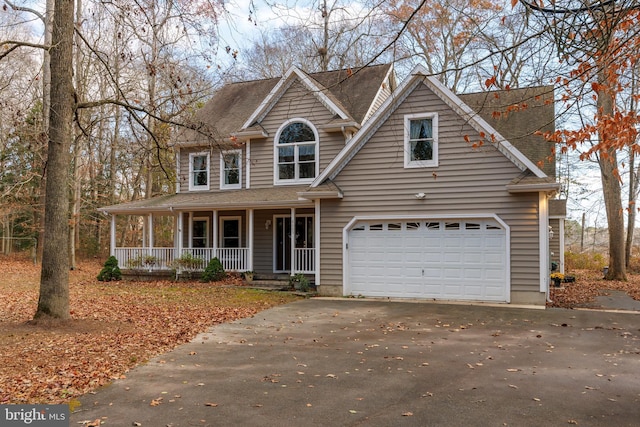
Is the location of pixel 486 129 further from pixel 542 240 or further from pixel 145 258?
pixel 145 258

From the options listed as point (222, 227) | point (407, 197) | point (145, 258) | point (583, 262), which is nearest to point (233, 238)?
point (222, 227)

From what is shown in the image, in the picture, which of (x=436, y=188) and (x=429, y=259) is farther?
(x=429, y=259)

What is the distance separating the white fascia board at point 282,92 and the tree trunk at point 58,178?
9.47 m

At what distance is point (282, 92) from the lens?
719 inches

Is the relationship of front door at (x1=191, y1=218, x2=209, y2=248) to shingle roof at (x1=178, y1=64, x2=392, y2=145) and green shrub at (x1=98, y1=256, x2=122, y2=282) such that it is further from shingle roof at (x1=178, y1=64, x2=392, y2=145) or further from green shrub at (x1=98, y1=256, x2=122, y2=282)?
shingle roof at (x1=178, y1=64, x2=392, y2=145)

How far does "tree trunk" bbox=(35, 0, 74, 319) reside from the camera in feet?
28.1

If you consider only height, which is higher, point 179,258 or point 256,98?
point 256,98

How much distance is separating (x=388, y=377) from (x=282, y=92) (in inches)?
552

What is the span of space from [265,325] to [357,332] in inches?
77.1

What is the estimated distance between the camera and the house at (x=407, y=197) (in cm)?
1238

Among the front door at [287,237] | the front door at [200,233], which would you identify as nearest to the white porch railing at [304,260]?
the front door at [287,237]

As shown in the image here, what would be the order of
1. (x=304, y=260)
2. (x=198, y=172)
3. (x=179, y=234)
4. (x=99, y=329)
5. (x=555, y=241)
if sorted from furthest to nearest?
(x=555, y=241), (x=198, y=172), (x=179, y=234), (x=304, y=260), (x=99, y=329)

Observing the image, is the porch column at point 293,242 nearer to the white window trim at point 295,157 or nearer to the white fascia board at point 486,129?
the white window trim at point 295,157

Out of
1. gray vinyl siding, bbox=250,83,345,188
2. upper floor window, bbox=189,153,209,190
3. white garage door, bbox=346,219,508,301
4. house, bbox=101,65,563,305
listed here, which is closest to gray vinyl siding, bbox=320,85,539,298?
house, bbox=101,65,563,305
